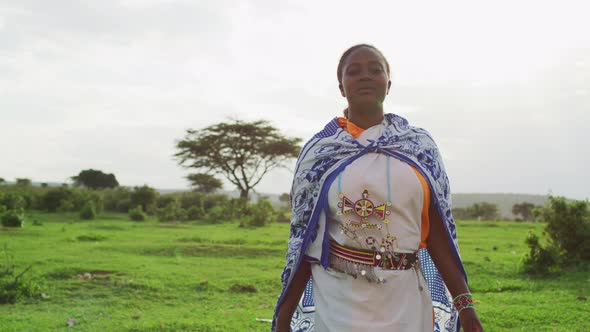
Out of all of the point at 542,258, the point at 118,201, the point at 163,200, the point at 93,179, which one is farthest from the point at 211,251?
the point at 93,179

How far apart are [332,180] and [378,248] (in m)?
0.37

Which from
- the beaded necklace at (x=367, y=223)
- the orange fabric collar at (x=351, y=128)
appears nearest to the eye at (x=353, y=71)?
the orange fabric collar at (x=351, y=128)

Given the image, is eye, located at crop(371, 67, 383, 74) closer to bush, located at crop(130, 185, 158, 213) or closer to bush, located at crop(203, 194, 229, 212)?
bush, located at crop(130, 185, 158, 213)

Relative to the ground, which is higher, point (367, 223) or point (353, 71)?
point (353, 71)

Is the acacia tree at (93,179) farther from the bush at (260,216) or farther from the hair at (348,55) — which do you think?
the hair at (348,55)

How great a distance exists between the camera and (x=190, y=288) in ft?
24.5

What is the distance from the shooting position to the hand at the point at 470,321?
7.55ft

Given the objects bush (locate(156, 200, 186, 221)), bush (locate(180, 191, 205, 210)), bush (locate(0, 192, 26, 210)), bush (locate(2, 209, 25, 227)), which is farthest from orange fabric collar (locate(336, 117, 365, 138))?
bush (locate(180, 191, 205, 210))

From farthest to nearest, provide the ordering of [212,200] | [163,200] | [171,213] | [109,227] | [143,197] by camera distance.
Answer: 1. [212,200]
2. [163,200]
3. [143,197]
4. [171,213]
5. [109,227]

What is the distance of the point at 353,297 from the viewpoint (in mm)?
2256

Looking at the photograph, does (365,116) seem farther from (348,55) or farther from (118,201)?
(118,201)

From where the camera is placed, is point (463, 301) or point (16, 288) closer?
point (463, 301)

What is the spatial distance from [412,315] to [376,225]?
16.9 inches

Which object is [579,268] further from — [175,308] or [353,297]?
[353,297]
